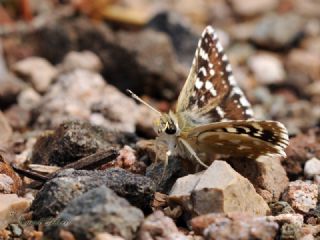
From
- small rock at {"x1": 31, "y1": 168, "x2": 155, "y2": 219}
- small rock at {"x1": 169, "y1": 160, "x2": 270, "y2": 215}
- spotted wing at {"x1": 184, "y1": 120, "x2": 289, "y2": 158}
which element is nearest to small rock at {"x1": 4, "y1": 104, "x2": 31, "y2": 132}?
spotted wing at {"x1": 184, "y1": 120, "x2": 289, "y2": 158}

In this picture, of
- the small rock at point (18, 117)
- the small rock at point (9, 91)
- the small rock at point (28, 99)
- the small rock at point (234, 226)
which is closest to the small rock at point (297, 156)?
the small rock at point (234, 226)

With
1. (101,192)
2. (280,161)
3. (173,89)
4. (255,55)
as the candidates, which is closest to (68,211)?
(101,192)

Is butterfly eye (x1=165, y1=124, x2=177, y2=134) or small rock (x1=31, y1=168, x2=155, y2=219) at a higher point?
butterfly eye (x1=165, y1=124, x2=177, y2=134)

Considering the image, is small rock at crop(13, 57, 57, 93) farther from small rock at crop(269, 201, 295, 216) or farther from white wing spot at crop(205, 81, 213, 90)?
small rock at crop(269, 201, 295, 216)

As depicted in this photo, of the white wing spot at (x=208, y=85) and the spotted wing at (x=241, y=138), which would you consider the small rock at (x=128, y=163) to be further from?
the white wing spot at (x=208, y=85)

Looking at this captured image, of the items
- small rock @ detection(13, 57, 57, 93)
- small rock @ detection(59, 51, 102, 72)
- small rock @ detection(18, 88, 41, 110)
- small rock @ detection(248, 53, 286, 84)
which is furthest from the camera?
small rock @ detection(248, 53, 286, 84)

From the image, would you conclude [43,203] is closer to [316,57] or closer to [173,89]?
[173,89]
